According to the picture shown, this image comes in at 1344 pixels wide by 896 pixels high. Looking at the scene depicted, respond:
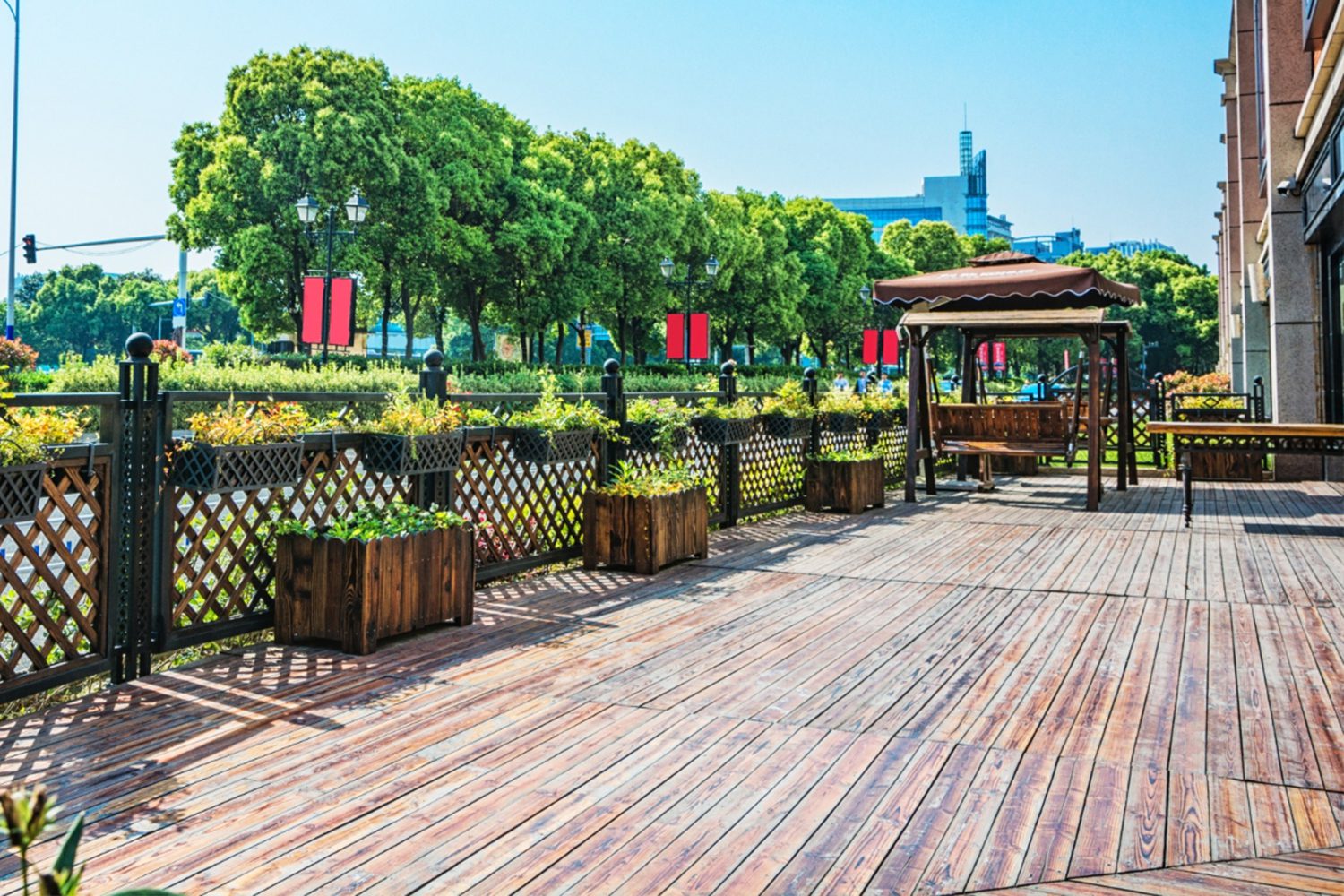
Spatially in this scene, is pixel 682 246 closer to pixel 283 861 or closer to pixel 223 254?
pixel 223 254

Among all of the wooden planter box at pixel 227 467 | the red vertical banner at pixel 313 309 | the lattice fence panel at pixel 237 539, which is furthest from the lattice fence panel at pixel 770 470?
the red vertical banner at pixel 313 309

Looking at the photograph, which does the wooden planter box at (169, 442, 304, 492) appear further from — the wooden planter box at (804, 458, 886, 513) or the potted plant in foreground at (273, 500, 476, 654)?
the wooden planter box at (804, 458, 886, 513)

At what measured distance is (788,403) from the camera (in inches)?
399

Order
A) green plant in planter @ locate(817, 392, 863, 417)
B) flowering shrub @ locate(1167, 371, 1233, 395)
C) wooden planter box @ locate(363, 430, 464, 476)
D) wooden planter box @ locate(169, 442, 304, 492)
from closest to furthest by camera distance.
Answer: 1. wooden planter box @ locate(169, 442, 304, 492)
2. wooden planter box @ locate(363, 430, 464, 476)
3. green plant in planter @ locate(817, 392, 863, 417)
4. flowering shrub @ locate(1167, 371, 1233, 395)

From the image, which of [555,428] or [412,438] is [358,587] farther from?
[555,428]

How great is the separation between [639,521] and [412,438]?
6.52 ft

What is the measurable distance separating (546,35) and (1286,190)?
32.8ft

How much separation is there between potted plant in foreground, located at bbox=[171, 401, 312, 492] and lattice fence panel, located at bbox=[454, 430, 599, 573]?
1382 mm

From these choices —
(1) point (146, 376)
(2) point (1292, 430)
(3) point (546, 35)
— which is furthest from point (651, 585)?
(3) point (546, 35)

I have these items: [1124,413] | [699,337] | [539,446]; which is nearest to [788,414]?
[539,446]

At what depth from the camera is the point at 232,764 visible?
10.9 feet

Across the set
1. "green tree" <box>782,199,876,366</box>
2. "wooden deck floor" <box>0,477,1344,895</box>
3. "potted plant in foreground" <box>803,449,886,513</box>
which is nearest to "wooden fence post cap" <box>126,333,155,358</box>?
"wooden deck floor" <box>0,477,1344,895</box>

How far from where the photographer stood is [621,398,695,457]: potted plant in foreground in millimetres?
7480

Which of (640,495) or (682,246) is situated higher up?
(682,246)
